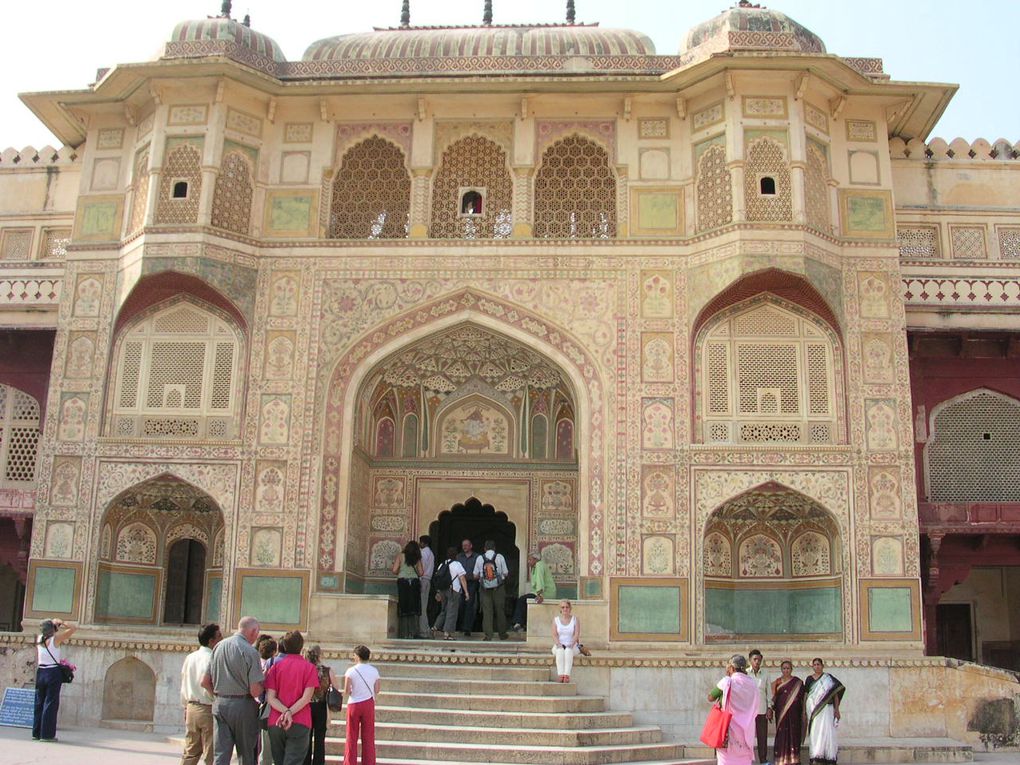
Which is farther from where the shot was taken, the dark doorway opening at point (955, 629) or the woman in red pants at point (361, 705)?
the dark doorway opening at point (955, 629)

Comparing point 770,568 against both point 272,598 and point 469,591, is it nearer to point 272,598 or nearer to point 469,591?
point 469,591

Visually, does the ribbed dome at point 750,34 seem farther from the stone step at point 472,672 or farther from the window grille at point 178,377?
the stone step at point 472,672

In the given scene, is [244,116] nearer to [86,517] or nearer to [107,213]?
[107,213]

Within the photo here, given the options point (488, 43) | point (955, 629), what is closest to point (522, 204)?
point (488, 43)

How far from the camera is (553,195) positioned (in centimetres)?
1462

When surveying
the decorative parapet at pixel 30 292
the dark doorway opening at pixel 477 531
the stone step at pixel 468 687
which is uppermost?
the decorative parapet at pixel 30 292

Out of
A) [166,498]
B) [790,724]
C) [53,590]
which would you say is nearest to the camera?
[790,724]

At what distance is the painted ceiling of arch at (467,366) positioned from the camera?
47.1 feet

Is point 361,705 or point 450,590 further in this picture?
point 450,590

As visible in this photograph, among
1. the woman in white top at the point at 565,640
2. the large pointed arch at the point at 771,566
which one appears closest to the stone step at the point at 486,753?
the woman in white top at the point at 565,640

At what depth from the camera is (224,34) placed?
47.9 ft

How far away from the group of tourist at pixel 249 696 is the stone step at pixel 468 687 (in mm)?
3632

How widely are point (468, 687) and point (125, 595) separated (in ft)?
15.9

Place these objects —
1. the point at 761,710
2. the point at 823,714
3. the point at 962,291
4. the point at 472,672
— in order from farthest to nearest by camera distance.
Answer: the point at 962,291, the point at 472,672, the point at 761,710, the point at 823,714
